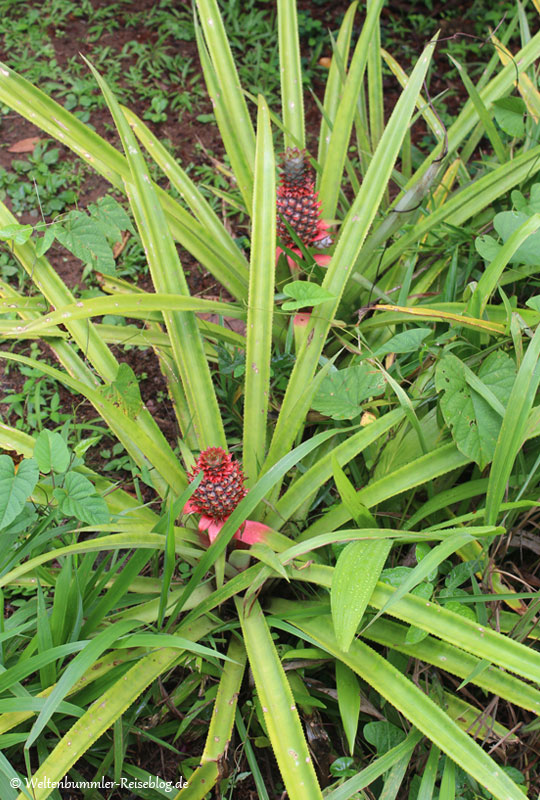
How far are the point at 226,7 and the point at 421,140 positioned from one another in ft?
4.18

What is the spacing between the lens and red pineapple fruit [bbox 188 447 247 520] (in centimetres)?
152

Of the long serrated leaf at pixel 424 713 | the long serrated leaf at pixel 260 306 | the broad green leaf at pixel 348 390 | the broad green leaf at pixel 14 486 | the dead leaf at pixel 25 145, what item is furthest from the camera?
the dead leaf at pixel 25 145

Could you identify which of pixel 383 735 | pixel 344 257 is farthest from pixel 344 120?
pixel 383 735

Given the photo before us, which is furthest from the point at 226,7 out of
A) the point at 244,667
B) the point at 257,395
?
the point at 244,667

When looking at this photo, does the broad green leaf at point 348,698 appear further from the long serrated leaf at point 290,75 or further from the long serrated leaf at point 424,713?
the long serrated leaf at point 290,75

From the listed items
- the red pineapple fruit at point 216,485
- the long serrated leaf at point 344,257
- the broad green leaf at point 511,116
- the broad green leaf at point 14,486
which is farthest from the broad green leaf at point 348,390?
the broad green leaf at point 511,116

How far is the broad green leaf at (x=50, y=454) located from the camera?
1456mm

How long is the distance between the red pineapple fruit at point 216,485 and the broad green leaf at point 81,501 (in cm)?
22

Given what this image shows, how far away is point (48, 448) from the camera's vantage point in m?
1.48

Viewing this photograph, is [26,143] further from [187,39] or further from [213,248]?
[213,248]

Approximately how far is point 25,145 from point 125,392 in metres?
1.87

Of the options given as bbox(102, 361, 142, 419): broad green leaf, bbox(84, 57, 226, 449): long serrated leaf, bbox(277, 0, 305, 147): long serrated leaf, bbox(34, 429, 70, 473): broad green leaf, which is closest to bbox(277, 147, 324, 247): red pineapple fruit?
bbox(277, 0, 305, 147): long serrated leaf

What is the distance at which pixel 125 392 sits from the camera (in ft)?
5.65

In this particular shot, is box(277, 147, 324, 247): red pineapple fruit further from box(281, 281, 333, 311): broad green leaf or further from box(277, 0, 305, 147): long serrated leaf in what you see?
box(281, 281, 333, 311): broad green leaf
